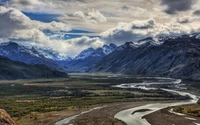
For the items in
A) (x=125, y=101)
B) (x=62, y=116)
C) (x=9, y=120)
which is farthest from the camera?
(x=125, y=101)

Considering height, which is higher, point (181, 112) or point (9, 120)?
point (9, 120)

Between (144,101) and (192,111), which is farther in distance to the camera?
(144,101)

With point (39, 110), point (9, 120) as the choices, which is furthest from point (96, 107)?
point (9, 120)

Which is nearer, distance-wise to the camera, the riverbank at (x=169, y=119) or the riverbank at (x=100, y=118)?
the riverbank at (x=169, y=119)

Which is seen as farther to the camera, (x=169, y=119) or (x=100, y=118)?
(x=100, y=118)

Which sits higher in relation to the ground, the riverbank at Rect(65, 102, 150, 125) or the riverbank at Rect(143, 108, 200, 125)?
the riverbank at Rect(65, 102, 150, 125)

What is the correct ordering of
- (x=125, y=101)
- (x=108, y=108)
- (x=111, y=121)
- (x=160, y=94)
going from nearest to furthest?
1. (x=111, y=121)
2. (x=108, y=108)
3. (x=125, y=101)
4. (x=160, y=94)

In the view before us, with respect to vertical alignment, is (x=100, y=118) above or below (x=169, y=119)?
above

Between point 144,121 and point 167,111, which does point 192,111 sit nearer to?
point 167,111

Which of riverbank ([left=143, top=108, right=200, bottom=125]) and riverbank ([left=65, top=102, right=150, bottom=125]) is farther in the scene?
riverbank ([left=65, top=102, right=150, bottom=125])

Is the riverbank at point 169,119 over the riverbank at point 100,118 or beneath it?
beneath
